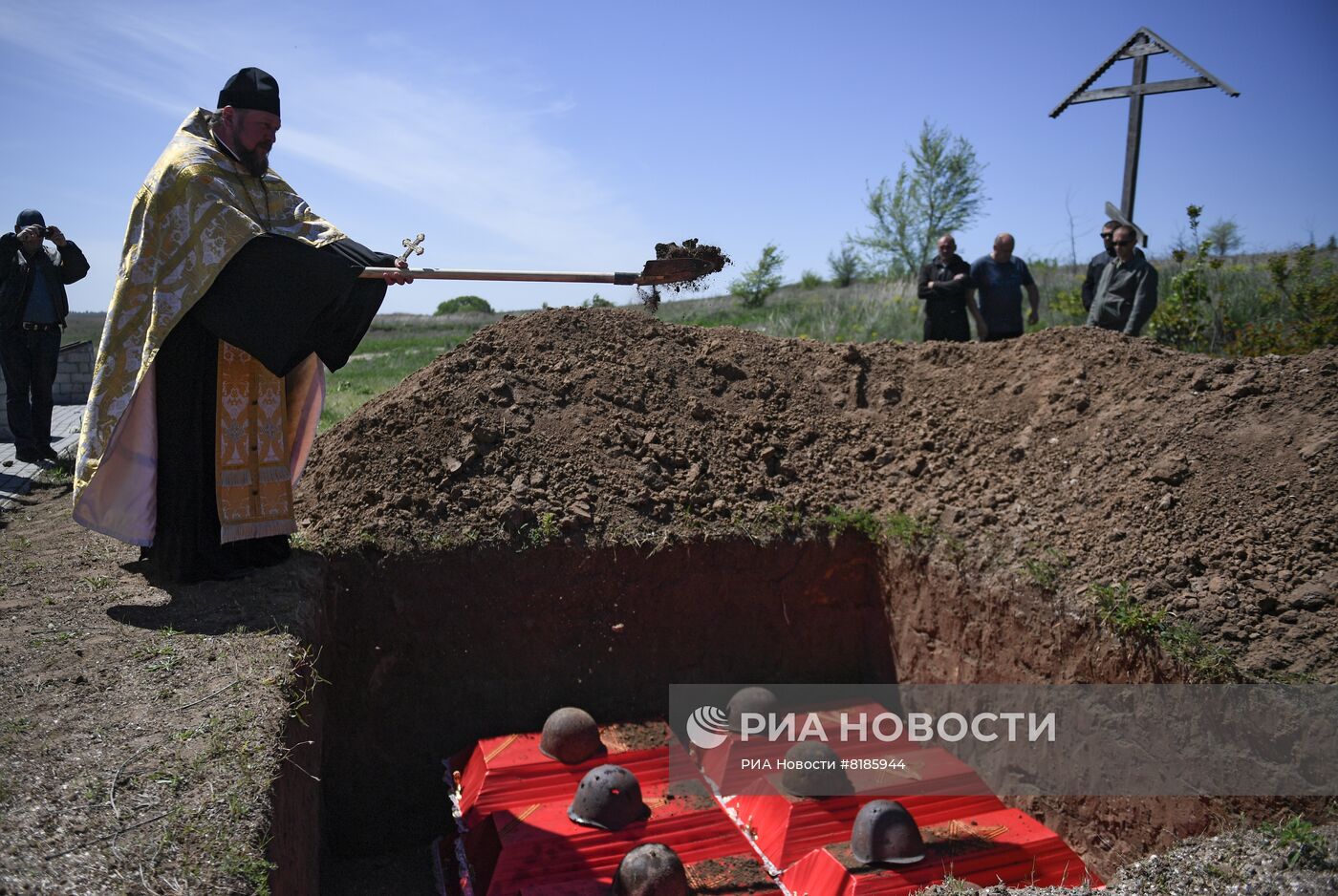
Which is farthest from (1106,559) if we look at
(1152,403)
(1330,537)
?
(1152,403)

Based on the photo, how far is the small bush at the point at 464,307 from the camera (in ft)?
82.0

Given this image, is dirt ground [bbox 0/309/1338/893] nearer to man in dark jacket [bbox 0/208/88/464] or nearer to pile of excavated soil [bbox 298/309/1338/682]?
pile of excavated soil [bbox 298/309/1338/682]

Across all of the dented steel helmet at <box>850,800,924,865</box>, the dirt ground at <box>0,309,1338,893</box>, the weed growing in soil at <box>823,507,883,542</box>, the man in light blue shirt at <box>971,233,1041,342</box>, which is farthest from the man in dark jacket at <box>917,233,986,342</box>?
the dented steel helmet at <box>850,800,924,865</box>

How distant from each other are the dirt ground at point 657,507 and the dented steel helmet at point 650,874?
157cm

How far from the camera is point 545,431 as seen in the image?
623cm

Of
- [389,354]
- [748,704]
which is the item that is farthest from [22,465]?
[389,354]

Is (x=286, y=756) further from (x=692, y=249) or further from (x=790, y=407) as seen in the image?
(x=790, y=407)

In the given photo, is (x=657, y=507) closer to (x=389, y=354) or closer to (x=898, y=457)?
(x=898, y=457)

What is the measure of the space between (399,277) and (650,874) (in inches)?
114

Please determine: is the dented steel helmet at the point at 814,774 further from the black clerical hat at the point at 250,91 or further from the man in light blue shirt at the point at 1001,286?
the man in light blue shirt at the point at 1001,286

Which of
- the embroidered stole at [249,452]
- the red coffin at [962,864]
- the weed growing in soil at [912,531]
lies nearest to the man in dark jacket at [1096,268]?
the weed growing in soil at [912,531]

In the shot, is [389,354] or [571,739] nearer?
[571,739]

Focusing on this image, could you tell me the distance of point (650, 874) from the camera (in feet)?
13.1

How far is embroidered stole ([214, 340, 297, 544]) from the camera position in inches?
177
